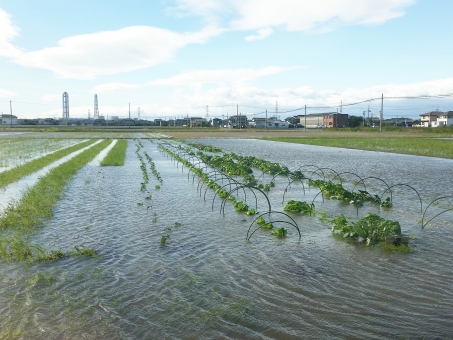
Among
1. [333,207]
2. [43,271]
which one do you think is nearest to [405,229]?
[333,207]

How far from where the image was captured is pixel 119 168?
2102cm

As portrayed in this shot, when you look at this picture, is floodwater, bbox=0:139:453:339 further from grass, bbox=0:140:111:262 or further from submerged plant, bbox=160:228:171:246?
grass, bbox=0:140:111:262

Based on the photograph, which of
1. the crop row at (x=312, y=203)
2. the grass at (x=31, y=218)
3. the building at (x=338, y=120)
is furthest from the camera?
the building at (x=338, y=120)

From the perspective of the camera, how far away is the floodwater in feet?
15.9

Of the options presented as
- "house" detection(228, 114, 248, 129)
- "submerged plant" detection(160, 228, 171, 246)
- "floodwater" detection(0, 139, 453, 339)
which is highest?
"house" detection(228, 114, 248, 129)

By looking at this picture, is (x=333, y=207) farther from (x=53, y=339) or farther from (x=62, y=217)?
(x=53, y=339)

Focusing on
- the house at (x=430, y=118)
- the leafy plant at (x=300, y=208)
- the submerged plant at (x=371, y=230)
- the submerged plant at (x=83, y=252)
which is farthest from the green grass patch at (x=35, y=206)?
the house at (x=430, y=118)

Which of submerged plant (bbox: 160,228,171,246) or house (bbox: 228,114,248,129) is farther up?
house (bbox: 228,114,248,129)

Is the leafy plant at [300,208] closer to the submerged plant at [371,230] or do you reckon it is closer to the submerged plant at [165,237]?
the submerged plant at [371,230]

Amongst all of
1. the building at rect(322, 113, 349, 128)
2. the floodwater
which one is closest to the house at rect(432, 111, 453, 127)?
the building at rect(322, 113, 349, 128)

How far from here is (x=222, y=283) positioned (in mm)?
6094

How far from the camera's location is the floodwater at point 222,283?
15.9 ft

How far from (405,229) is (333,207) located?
8.89 ft

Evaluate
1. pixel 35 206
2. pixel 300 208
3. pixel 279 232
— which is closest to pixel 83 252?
pixel 279 232
